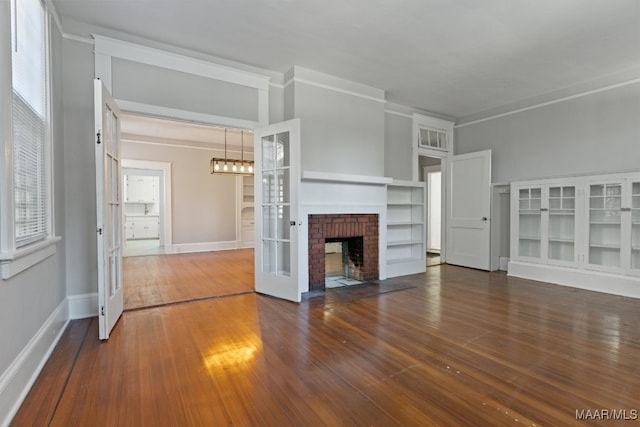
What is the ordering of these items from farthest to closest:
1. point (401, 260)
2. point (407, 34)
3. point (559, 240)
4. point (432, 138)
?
point (432, 138) → point (401, 260) → point (559, 240) → point (407, 34)

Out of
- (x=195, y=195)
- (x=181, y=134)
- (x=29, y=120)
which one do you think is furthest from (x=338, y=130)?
(x=195, y=195)

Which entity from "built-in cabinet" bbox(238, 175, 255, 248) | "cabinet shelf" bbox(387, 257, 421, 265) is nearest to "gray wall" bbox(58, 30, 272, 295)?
"cabinet shelf" bbox(387, 257, 421, 265)

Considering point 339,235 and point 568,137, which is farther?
point 568,137

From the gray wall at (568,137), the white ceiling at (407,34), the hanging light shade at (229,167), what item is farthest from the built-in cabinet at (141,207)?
the gray wall at (568,137)

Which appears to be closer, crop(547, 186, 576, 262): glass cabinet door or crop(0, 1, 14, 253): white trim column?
crop(0, 1, 14, 253): white trim column

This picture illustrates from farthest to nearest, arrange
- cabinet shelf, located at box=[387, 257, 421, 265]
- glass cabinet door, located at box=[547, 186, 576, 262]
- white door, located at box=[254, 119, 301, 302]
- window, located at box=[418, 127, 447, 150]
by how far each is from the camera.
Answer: window, located at box=[418, 127, 447, 150], cabinet shelf, located at box=[387, 257, 421, 265], glass cabinet door, located at box=[547, 186, 576, 262], white door, located at box=[254, 119, 301, 302]

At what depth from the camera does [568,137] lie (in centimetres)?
471

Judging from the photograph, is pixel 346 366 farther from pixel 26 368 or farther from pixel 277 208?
pixel 277 208

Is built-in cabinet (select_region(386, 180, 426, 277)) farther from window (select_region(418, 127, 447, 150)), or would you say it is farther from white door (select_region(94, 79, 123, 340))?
white door (select_region(94, 79, 123, 340))

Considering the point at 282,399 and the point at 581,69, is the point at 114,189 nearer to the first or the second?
the point at 282,399

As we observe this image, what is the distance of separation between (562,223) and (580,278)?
2.75 feet

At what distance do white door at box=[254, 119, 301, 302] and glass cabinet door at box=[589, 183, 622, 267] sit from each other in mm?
4094

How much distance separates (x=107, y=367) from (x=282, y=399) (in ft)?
4.30

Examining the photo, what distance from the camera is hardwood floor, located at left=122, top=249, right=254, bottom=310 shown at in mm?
3885
